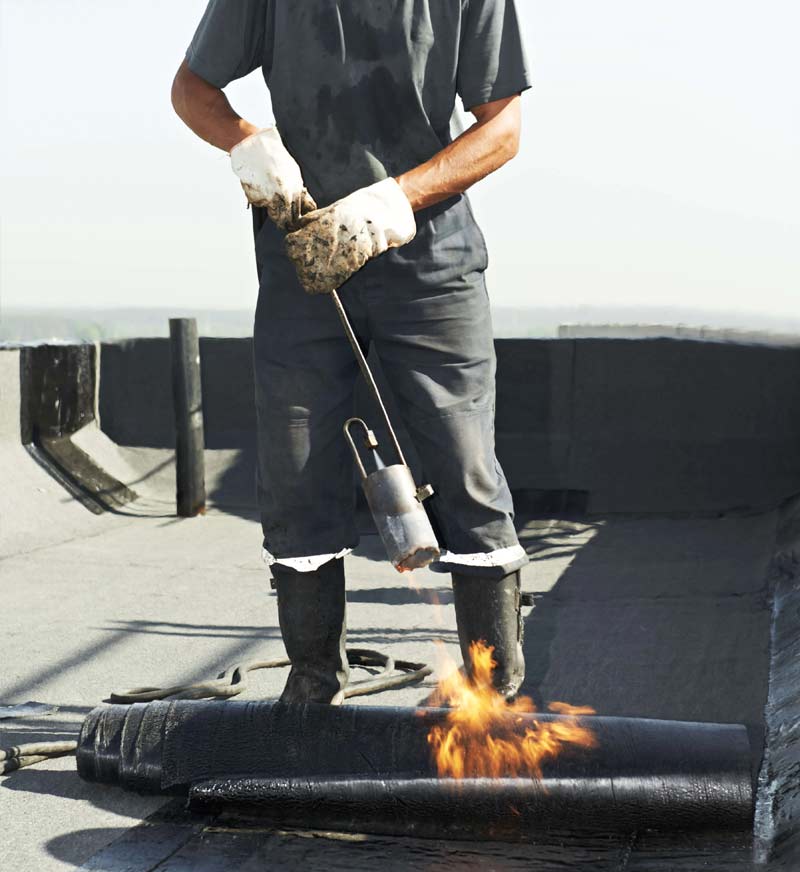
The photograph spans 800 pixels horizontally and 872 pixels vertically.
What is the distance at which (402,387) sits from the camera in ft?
10.4

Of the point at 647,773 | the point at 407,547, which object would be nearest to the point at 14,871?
the point at 407,547

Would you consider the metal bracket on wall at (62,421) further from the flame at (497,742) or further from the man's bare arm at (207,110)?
the flame at (497,742)

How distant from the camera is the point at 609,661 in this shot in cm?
423

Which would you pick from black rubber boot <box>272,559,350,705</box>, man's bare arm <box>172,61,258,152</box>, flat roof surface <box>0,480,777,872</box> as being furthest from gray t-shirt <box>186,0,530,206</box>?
flat roof surface <box>0,480,777,872</box>

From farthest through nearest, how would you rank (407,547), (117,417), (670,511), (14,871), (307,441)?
(117,417) < (670,511) < (307,441) < (407,547) < (14,871)

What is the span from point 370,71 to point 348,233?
47 cm

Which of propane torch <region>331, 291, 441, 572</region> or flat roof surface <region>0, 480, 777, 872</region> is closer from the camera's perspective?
flat roof surface <region>0, 480, 777, 872</region>

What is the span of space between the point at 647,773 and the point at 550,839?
0.84ft

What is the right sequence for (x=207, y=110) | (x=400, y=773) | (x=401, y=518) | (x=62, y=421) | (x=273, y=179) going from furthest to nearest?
(x=62, y=421) < (x=207, y=110) < (x=273, y=179) < (x=401, y=518) < (x=400, y=773)

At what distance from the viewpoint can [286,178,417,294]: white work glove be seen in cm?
290

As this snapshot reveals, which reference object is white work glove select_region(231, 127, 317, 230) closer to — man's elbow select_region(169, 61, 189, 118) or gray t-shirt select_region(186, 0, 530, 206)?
gray t-shirt select_region(186, 0, 530, 206)

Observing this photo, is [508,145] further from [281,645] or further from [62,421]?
[62,421]

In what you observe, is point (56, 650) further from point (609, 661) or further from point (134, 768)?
point (609, 661)

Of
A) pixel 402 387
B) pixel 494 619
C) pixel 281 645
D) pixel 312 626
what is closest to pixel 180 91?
pixel 402 387
